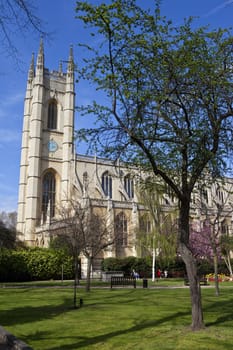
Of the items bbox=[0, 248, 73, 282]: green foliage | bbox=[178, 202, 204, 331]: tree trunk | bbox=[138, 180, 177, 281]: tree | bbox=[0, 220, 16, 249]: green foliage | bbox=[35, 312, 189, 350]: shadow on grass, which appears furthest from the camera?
bbox=[138, 180, 177, 281]: tree

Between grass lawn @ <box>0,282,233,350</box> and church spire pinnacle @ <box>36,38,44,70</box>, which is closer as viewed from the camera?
grass lawn @ <box>0,282,233,350</box>

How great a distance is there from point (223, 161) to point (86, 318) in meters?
5.91

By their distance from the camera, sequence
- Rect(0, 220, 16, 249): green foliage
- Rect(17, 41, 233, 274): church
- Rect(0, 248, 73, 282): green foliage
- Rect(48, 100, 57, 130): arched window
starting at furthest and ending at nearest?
Rect(48, 100, 57, 130): arched window
Rect(17, 41, 233, 274): church
Rect(0, 248, 73, 282): green foliage
Rect(0, 220, 16, 249): green foliage

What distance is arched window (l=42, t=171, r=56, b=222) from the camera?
188 feet

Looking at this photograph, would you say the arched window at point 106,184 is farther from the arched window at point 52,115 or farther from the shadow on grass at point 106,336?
the shadow on grass at point 106,336

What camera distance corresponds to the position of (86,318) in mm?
10617

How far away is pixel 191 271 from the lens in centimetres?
888

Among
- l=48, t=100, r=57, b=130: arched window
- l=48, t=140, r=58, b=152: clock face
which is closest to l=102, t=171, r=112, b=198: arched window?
l=48, t=140, r=58, b=152: clock face

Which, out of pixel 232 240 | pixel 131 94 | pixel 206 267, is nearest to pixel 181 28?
pixel 131 94

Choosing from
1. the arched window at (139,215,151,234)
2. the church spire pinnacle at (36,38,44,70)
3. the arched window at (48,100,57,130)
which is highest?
the church spire pinnacle at (36,38,44,70)

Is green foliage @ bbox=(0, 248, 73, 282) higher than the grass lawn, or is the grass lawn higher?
green foliage @ bbox=(0, 248, 73, 282)

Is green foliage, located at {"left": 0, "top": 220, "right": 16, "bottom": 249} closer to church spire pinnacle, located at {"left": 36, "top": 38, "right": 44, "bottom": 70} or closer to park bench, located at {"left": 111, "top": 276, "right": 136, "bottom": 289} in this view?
park bench, located at {"left": 111, "top": 276, "right": 136, "bottom": 289}

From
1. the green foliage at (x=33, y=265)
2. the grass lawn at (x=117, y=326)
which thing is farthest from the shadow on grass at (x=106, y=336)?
the green foliage at (x=33, y=265)

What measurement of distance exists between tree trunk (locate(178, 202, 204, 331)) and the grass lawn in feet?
0.97
